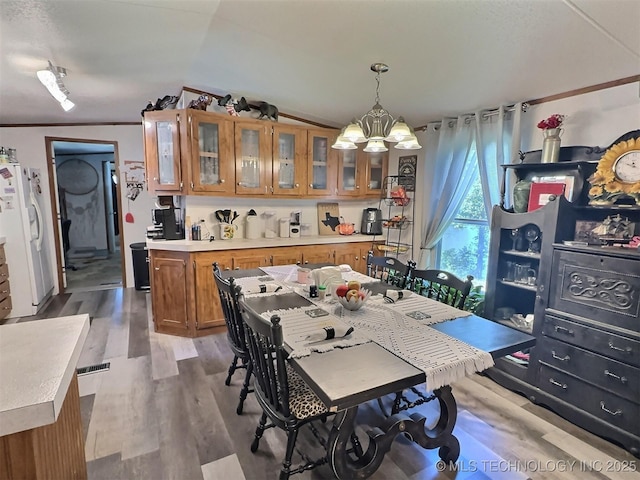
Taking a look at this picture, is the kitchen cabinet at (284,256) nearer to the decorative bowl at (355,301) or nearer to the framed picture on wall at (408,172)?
the framed picture on wall at (408,172)

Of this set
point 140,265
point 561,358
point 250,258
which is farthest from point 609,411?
point 140,265

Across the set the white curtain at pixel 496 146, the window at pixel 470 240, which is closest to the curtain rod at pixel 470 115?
the white curtain at pixel 496 146

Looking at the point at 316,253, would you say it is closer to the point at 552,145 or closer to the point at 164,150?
the point at 164,150

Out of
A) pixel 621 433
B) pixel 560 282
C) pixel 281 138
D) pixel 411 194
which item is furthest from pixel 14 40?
pixel 621 433

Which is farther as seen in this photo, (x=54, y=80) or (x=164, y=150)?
(x=164, y=150)

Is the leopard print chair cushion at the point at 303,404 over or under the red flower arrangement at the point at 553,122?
under

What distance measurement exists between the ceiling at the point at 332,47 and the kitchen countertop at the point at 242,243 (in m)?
1.59

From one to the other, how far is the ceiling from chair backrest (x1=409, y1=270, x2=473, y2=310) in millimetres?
1515

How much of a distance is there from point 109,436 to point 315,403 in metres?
1.42

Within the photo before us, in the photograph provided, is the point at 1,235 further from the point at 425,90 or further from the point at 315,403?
the point at 425,90

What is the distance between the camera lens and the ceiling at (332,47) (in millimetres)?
1908

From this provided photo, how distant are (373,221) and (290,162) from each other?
4.54 ft

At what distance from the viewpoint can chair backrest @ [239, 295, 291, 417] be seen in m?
1.44

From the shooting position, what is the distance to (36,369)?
0.92 m
